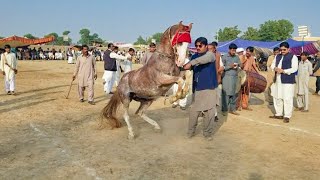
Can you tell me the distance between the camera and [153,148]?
247 inches

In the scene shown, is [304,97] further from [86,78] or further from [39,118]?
[39,118]

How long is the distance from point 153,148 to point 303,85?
6672 mm

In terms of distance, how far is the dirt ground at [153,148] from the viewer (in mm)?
5000

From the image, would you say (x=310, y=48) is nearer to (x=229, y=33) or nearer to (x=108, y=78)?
(x=108, y=78)

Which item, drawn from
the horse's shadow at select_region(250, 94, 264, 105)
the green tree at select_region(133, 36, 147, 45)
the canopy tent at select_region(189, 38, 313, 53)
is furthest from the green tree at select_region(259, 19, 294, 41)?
the horse's shadow at select_region(250, 94, 264, 105)

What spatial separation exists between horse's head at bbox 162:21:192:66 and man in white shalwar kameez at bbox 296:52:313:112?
621 cm

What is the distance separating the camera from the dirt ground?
500cm

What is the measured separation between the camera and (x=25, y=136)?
7000 millimetres

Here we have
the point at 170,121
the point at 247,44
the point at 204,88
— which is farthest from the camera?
the point at 247,44

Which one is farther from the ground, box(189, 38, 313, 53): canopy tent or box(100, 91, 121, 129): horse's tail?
box(189, 38, 313, 53): canopy tent

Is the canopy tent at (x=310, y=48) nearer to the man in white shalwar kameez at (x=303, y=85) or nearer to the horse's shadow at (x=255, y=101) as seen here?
the horse's shadow at (x=255, y=101)

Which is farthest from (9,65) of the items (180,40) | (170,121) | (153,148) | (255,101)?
(255,101)

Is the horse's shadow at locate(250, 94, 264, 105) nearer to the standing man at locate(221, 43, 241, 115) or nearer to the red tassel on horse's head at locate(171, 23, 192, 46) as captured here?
the standing man at locate(221, 43, 241, 115)

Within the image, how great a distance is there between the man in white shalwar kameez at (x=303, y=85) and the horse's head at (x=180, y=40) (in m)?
6.21
